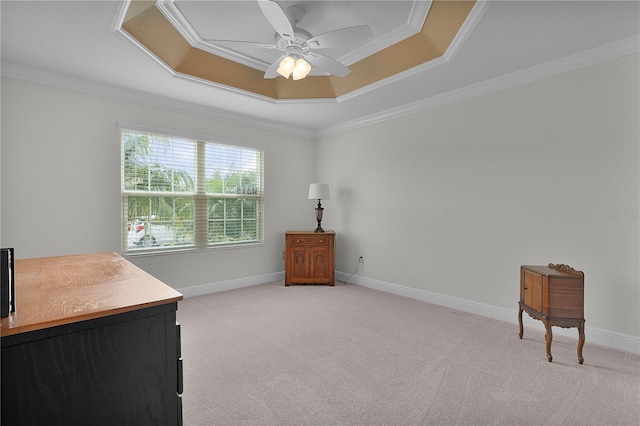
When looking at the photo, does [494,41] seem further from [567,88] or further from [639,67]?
[639,67]

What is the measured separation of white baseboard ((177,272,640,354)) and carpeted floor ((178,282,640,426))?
99 millimetres

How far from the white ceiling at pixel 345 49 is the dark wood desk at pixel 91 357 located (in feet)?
7.02

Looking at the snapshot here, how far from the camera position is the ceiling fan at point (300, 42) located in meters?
2.18

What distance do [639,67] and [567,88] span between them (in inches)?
18.4

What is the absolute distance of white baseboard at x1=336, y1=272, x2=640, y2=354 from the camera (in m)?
2.62

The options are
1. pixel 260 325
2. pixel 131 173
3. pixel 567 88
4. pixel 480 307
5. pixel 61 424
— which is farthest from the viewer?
pixel 131 173

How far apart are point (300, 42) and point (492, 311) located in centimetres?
326

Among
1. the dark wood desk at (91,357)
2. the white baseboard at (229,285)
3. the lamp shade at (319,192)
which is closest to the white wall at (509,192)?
the lamp shade at (319,192)

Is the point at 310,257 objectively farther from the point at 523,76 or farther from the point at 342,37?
the point at 523,76

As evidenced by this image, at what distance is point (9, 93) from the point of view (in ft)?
9.72

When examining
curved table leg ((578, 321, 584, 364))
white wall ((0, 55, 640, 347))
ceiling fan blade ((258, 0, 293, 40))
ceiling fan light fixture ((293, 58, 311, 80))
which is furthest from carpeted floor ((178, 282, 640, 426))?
ceiling fan blade ((258, 0, 293, 40))

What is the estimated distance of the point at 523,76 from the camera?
10.2 feet

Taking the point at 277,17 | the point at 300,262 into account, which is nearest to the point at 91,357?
the point at 277,17

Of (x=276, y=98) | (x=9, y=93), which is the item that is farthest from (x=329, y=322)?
(x=9, y=93)
